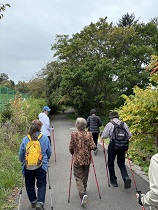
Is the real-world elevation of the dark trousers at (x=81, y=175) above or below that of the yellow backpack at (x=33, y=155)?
below

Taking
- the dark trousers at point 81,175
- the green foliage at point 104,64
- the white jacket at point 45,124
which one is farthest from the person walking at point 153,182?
the green foliage at point 104,64

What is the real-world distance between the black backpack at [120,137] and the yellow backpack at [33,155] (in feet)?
6.46

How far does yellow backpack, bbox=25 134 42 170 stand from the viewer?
462 centimetres

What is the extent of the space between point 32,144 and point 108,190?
2400mm

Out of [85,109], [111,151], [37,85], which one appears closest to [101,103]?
[85,109]

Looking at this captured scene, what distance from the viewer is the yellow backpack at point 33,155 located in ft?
15.1

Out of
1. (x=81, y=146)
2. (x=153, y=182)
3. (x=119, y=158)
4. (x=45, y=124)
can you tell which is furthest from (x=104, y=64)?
(x=153, y=182)

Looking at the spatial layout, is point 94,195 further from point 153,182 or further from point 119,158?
point 153,182

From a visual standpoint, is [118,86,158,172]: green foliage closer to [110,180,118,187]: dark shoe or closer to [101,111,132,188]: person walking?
[101,111,132,188]: person walking

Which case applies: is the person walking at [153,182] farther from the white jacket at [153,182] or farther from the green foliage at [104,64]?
the green foliage at [104,64]

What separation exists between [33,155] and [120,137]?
7.16ft

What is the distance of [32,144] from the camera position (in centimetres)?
471

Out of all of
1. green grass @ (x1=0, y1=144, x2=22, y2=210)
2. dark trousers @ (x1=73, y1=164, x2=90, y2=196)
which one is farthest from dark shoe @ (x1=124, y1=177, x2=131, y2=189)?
green grass @ (x1=0, y1=144, x2=22, y2=210)

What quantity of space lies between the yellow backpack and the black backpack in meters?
1.97
